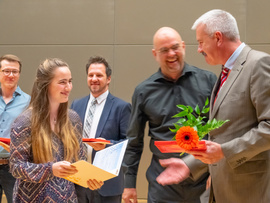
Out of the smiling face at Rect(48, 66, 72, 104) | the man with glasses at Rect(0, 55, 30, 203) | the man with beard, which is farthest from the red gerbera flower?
the man with glasses at Rect(0, 55, 30, 203)

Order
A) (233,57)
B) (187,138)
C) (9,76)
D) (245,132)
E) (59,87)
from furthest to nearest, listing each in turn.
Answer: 1. (9,76)
2. (59,87)
3. (233,57)
4. (245,132)
5. (187,138)

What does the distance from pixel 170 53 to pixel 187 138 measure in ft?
3.67

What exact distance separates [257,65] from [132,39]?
3776mm

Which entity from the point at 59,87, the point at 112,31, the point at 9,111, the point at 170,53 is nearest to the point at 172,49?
the point at 170,53

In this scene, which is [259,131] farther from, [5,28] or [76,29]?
[5,28]

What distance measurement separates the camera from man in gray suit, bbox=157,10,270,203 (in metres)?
2.08

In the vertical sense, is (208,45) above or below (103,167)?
above

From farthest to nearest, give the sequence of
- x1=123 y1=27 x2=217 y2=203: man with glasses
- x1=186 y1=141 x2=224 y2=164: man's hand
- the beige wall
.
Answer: the beige wall < x1=123 y1=27 x2=217 y2=203: man with glasses < x1=186 y1=141 x2=224 y2=164: man's hand

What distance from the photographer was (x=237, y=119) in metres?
2.19

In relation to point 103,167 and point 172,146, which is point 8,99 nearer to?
point 103,167

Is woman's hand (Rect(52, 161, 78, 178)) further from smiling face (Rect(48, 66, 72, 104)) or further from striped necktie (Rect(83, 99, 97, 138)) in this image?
striped necktie (Rect(83, 99, 97, 138))

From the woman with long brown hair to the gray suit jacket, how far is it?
2.87 feet

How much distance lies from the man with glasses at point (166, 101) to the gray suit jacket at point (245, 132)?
1.96 feet

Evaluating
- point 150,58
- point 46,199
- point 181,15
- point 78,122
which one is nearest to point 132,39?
point 150,58
